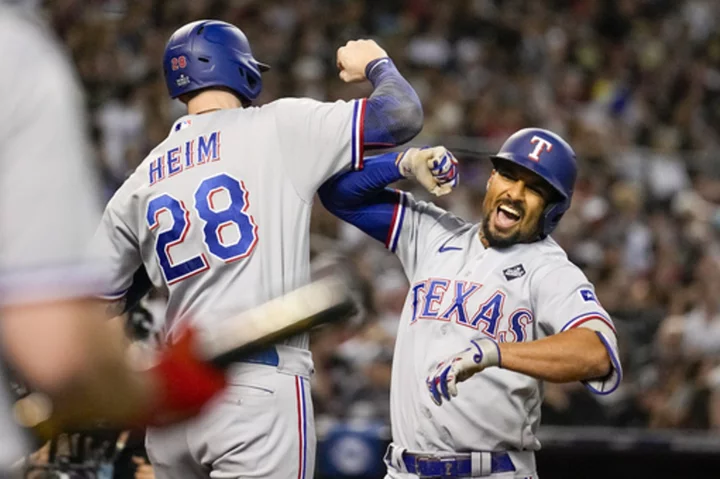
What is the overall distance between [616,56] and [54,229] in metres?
12.8

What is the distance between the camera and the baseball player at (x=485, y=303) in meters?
4.29

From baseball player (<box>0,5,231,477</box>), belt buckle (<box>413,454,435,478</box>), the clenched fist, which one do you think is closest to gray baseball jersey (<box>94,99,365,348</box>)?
the clenched fist

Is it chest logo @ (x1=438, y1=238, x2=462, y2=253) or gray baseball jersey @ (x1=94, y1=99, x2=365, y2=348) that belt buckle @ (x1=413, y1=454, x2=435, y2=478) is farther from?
chest logo @ (x1=438, y1=238, x2=462, y2=253)

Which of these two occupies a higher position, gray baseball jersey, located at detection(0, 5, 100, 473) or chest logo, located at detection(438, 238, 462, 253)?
gray baseball jersey, located at detection(0, 5, 100, 473)

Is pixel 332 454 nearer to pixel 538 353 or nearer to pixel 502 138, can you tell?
pixel 538 353

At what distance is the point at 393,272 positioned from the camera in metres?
9.91

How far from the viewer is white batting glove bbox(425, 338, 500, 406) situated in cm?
379

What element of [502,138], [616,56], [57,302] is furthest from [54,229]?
[616,56]

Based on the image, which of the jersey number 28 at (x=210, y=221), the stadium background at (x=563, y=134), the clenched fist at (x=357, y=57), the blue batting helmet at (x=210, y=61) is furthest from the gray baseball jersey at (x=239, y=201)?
the stadium background at (x=563, y=134)

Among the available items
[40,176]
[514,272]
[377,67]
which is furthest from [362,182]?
[40,176]

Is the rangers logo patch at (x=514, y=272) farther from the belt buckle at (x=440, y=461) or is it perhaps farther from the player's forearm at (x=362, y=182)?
the belt buckle at (x=440, y=461)

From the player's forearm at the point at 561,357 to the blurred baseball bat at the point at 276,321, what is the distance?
6.55 ft

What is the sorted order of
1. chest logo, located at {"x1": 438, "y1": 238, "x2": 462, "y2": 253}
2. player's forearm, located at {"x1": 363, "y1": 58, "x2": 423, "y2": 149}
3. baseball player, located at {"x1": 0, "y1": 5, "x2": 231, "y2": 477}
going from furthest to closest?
1. chest logo, located at {"x1": 438, "y1": 238, "x2": 462, "y2": 253}
2. player's forearm, located at {"x1": 363, "y1": 58, "x2": 423, "y2": 149}
3. baseball player, located at {"x1": 0, "y1": 5, "x2": 231, "y2": 477}

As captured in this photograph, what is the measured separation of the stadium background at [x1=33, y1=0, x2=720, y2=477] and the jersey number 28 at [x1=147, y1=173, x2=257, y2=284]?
3776 millimetres
